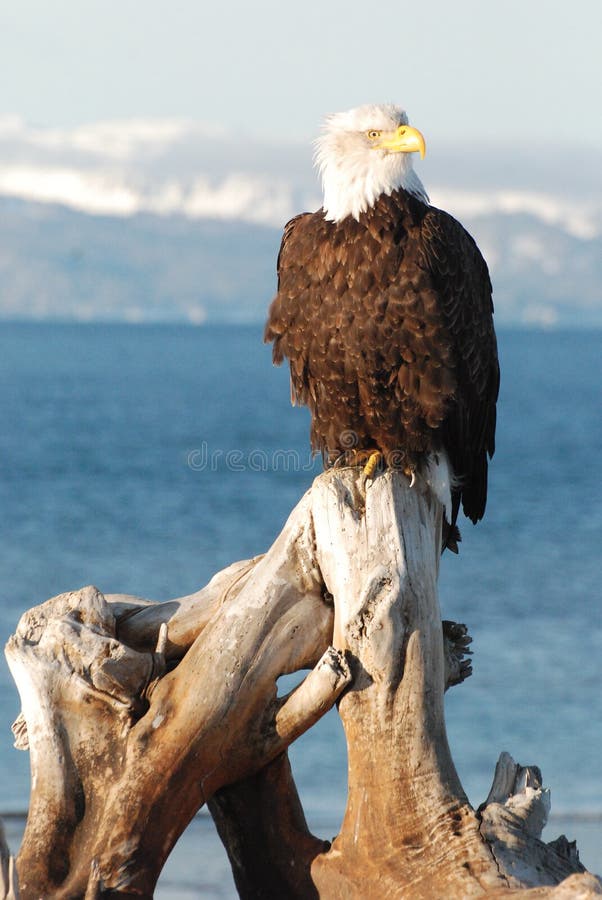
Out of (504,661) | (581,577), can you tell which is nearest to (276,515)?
(581,577)

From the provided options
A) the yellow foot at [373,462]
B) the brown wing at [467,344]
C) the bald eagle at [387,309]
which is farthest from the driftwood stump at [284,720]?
the brown wing at [467,344]

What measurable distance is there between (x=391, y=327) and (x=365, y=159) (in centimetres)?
64

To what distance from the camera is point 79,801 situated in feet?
15.2

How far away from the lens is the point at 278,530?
21.5 meters

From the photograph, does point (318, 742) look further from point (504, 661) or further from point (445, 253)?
point (445, 253)

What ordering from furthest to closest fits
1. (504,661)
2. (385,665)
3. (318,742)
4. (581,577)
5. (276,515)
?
(276,515) → (581,577) → (504,661) → (318,742) → (385,665)

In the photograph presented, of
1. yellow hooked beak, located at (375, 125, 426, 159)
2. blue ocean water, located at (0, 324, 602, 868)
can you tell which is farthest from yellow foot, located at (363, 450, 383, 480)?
blue ocean water, located at (0, 324, 602, 868)

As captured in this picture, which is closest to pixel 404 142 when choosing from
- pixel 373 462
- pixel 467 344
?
pixel 467 344

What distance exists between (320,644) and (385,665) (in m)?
0.31

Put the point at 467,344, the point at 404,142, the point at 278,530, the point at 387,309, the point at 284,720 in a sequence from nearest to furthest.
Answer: the point at 284,720 < the point at 387,309 < the point at 404,142 < the point at 467,344 < the point at 278,530

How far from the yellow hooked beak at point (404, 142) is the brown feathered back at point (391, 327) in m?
0.16

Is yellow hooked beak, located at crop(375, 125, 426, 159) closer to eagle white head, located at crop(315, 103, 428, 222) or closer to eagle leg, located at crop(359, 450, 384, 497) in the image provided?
eagle white head, located at crop(315, 103, 428, 222)

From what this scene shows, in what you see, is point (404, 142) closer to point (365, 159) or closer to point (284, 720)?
point (365, 159)

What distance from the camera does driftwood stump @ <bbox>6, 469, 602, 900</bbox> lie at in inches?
177
